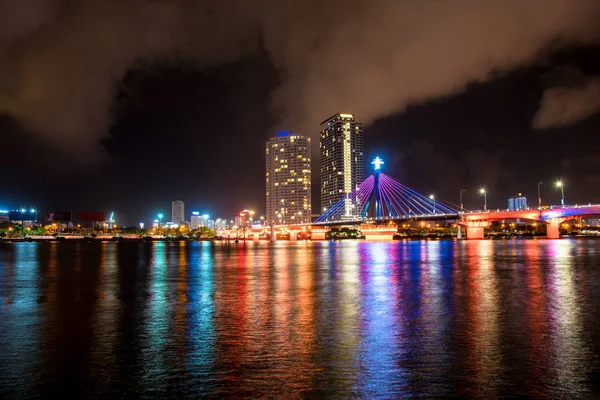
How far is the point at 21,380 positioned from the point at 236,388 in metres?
4.14

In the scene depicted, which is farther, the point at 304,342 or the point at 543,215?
the point at 543,215

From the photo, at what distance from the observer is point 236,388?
8.62m

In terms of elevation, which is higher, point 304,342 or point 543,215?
point 543,215

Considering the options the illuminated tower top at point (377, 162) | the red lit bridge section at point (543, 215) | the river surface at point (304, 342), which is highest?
the illuminated tower top at point (377, 162)

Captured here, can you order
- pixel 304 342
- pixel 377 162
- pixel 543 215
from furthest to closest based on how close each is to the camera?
1. pixel 377 162
2. pixel 543 215
3. pixel 304 342

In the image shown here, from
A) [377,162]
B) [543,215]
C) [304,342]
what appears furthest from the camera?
[377,162]

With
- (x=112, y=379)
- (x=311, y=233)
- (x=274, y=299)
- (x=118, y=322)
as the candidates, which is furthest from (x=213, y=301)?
(x=311, y=233)

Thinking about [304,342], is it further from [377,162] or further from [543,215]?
[377,162]

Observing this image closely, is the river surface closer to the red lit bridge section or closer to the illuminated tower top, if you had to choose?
the red lit bridge section

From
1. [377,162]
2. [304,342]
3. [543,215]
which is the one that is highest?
[377,162]

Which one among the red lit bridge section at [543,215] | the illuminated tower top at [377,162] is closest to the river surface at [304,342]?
the red lit bridge section at [543,215]

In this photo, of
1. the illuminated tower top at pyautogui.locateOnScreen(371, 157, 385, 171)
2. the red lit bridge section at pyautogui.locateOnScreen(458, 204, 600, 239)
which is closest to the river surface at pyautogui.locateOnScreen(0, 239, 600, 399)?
the red lit bridge section at pyautogui.locateOnScreen(458, 204, 600, 239)

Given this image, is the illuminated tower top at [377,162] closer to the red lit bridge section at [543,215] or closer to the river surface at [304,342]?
the red lit bridge section at [543,215]

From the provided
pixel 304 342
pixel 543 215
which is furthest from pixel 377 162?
pixel 304 342
